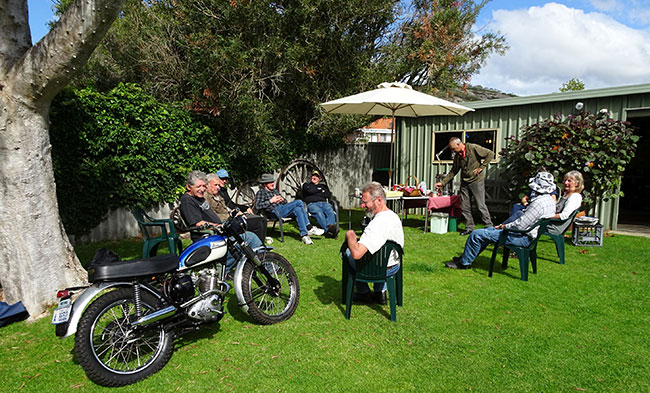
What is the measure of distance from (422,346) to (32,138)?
3.56 metres

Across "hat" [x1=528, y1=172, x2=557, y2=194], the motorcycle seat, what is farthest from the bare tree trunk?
"hat" [x1=528, y1=172, x2=557, y2=194]

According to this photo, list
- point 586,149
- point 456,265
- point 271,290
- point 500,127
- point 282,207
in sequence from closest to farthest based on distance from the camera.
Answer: point 271,290, point 456,265, point 282,207, point 586,149, point 500,127

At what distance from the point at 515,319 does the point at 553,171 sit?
15.1ft

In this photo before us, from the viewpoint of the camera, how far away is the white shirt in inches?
121

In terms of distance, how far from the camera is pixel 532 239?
424cm

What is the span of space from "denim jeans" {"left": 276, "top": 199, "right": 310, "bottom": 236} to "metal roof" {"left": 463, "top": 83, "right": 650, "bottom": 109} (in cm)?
474

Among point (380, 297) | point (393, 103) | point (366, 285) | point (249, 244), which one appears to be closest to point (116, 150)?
point (249, 244)

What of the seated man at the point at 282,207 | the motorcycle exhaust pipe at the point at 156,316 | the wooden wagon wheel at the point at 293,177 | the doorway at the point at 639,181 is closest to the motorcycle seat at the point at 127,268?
the motorcycle exhaust pipe at the point at 156,316

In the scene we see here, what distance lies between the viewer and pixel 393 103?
646 cm

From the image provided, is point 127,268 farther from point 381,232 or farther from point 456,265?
point 456,265

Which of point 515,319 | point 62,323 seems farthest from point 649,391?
point 62,323

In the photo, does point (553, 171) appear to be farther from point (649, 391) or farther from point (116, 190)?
point (116, 190)

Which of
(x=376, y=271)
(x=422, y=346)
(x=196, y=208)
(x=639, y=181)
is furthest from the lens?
(x=639, y=181)

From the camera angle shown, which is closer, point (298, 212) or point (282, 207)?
point (298, 212)
